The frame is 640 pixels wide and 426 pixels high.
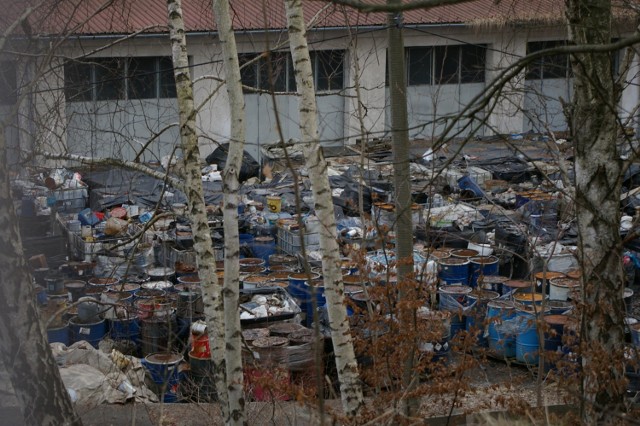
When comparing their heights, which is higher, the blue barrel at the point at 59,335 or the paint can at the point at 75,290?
the paint can at the point at 75,290

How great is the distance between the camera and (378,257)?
40.3 feet

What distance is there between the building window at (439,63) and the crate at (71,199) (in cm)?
1245

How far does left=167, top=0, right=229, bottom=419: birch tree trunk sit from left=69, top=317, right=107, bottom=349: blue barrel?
464 cm

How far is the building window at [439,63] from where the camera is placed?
2764 cm

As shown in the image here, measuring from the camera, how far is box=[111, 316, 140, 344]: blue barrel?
38.8 ft

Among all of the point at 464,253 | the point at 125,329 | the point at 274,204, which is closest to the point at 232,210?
the point at 125,329

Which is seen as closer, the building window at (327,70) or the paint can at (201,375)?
the paint can at (201,375)

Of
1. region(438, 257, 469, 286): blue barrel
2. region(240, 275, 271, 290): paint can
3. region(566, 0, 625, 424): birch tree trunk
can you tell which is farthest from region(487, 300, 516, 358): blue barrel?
region(566, 0, 625, 424): birch tree trunk

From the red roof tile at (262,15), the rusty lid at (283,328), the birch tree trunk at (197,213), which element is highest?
the red roof tile at (262,15)

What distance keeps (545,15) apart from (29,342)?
20136 mm

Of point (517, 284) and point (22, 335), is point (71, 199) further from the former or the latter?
point (22, 335)

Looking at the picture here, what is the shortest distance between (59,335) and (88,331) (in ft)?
1.28

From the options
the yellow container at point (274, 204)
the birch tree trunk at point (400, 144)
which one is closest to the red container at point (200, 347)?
the birch tree trunk at point (400, 144)

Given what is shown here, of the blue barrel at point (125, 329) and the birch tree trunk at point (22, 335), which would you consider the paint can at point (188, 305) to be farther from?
the birch tree trunk at point (22, 335)
